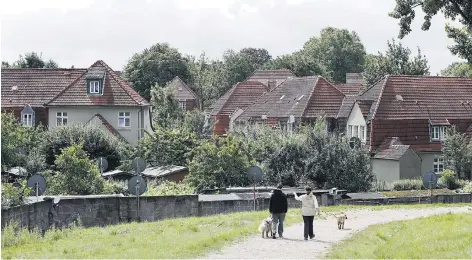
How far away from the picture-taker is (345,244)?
24.1 meters

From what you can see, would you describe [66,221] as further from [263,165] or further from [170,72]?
[170,72]

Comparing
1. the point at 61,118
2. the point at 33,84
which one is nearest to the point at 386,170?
the point at 61,118

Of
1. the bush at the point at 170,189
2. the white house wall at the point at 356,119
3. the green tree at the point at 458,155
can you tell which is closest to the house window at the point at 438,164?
the green tree at the point at 458,155

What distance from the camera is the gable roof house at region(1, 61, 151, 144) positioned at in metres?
68.4

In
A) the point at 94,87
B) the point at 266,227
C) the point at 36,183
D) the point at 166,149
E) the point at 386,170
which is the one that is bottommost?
the point at 266,227

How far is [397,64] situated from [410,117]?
22.9 metres

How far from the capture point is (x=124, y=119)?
6856 centimetres

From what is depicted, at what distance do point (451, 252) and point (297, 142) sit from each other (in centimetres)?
2599

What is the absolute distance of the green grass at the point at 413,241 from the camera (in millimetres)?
21875

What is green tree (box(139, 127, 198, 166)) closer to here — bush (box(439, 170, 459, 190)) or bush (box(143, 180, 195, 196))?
bush (box(143, 180, 195, 196))

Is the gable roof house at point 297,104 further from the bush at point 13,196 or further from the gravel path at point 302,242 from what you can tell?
the bush at point 13,196

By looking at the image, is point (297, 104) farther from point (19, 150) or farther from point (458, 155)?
point (19, 150)

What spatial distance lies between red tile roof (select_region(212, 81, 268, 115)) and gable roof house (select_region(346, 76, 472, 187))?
26091 millimetres

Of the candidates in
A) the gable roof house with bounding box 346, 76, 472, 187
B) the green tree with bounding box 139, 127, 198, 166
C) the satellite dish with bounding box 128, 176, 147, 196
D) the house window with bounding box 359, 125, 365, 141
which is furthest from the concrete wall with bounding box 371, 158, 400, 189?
the satellite dish with bounding box 128, 176, 147, 196
